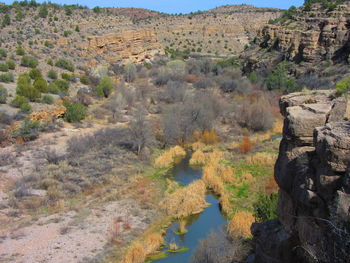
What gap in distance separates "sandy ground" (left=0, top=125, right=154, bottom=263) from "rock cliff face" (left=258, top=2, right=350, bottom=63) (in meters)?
29.4

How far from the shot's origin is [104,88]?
37.8 metres

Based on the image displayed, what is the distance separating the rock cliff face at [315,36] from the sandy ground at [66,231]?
29445 mm

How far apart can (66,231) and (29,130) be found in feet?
39.3

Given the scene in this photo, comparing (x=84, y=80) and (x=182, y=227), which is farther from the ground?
(x=84, y=80)

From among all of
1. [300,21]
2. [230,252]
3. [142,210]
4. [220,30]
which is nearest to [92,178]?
[142,210]

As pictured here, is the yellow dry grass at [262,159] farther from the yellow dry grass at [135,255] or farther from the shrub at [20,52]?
the shrub at [20,52]

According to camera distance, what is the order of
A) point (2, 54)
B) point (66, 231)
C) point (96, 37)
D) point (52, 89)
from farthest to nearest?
point (96, 37)
point (2, 54)
point (52, 89)
point (66, 231)

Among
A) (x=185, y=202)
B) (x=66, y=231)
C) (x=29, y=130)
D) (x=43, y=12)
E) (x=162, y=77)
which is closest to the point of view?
(x=66, y=231)

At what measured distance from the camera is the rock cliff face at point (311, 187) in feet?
19.7

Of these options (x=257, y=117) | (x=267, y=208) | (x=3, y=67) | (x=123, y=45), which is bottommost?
(x=257, y=117)

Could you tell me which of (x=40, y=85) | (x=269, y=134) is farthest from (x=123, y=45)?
(x=269, y=134)

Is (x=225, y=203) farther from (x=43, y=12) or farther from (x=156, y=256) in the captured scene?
(x=43, y=12)

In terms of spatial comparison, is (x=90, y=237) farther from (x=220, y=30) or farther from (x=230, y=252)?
(x=220, y=30)

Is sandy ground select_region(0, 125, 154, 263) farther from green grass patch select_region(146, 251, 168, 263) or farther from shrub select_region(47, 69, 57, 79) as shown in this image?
shrub select_region(47, 69, 57, 79)
